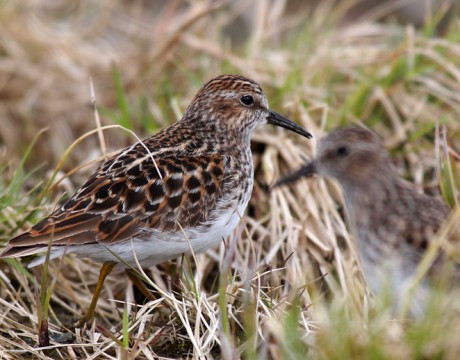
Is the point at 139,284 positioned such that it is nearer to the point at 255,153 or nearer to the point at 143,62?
the point at 255,153

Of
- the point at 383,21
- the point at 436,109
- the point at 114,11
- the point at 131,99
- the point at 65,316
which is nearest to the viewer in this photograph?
the point at 65,316

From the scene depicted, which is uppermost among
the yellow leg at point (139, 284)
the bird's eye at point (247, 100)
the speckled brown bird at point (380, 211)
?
the bird's eye at point (247, 100)

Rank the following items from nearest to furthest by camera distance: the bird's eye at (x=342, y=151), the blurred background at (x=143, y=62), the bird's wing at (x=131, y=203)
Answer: the bird's wing at (x=131, y=203) < the bird's eye at (x=342, y=151) < the blurred background at (x=143, y=62)

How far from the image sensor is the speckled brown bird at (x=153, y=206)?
181 inches

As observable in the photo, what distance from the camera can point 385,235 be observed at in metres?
4.29

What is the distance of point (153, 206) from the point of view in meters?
4.76

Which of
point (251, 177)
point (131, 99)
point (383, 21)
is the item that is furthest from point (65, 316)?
point (383, 21)

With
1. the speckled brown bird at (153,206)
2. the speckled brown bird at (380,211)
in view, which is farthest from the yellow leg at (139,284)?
the speckled brown bird at (380,211)

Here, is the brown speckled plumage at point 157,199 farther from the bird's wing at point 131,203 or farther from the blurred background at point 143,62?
the blurred background at point 143,62

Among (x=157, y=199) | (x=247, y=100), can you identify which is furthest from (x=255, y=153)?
(x=157, y=199)

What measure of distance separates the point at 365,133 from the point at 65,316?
2219 mm

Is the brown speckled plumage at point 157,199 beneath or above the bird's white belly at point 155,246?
above

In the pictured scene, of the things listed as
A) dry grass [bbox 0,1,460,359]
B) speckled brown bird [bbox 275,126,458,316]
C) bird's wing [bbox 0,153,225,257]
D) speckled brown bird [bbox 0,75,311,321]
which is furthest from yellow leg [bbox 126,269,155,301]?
speckled brown bird [bbox 275,126,458,316]

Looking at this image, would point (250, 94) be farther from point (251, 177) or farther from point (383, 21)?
point (383, 21)
